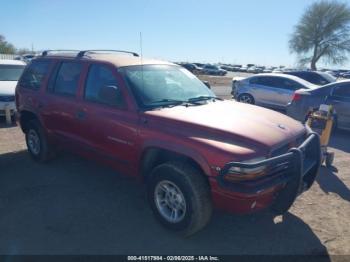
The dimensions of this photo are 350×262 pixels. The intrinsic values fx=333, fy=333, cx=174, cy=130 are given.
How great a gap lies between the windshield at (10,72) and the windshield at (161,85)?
289 inches

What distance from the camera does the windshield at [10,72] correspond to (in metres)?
10.2

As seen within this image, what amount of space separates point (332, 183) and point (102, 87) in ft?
12.8

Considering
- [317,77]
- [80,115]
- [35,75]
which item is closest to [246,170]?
[80,115]

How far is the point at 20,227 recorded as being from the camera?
12.5ft

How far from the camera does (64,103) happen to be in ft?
16.0

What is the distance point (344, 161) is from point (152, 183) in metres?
4.56

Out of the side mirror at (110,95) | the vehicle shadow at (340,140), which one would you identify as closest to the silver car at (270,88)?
the vehicle shadow at (340,140)

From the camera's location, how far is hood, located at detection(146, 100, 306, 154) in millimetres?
3338

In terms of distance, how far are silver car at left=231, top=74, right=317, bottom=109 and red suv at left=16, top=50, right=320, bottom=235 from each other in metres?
7.74

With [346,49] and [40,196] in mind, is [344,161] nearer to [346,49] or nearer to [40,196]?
[40,196]

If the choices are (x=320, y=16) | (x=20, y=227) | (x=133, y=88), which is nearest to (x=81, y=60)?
(x=133, y=88)

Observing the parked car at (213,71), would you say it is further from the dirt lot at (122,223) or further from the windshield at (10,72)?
the dirt lot at (122,223)

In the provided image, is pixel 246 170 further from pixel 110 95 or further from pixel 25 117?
pixel 25 117

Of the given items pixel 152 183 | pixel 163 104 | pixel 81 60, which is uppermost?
pixel 81 60
